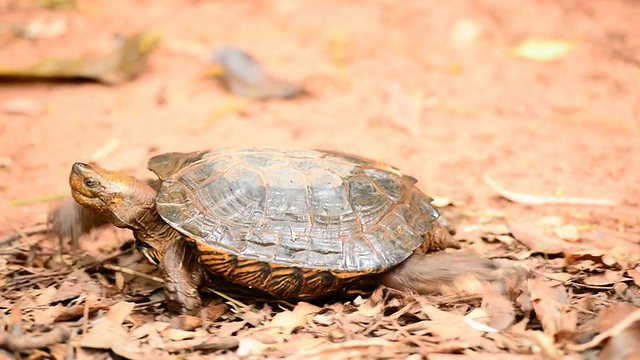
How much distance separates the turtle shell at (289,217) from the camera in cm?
355

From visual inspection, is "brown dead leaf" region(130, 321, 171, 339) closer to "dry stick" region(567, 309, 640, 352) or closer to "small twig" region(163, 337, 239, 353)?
"small twig" region(163, 337, 239, 353)

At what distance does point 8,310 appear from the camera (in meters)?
3.55

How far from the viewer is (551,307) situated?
3.36 metres

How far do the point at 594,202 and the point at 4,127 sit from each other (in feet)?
18.2

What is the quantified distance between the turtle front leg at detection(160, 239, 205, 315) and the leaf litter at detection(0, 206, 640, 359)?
0.08 meters

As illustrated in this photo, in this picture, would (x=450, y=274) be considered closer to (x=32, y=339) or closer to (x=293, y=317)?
(x=293, y=317)

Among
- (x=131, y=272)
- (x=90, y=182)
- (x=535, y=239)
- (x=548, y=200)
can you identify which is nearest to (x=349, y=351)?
(x=131, y=272)

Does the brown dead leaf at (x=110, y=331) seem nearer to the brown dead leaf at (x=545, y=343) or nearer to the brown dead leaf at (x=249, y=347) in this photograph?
the brown dead leaf at (x=249, y=347)

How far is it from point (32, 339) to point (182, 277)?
0.84 metres

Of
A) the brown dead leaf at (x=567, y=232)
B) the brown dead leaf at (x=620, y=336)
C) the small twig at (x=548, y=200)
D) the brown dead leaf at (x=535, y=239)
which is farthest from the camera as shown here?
the small twig at (x=548, y=200)

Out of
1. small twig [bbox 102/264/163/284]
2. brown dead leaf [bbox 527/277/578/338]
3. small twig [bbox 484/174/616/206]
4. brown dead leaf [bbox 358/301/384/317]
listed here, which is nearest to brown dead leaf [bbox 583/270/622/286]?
brown dead leaf [bbox 527/277/578/338]

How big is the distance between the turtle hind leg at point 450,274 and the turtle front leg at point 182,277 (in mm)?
1095

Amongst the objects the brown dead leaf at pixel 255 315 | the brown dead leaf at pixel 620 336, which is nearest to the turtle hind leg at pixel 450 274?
the brown dead leaf at pixel 620 336

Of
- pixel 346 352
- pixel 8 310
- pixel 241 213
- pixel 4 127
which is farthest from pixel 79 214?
pixel 4 127
